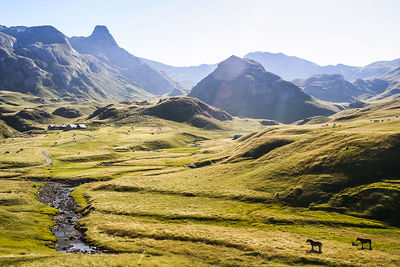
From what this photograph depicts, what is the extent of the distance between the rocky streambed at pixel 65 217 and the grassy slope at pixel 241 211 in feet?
8.62

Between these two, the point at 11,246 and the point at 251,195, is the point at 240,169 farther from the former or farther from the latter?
the point at 11,246

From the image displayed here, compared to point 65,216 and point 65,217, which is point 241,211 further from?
point 65,216

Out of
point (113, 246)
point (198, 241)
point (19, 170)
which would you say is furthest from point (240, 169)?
point (19, 170)

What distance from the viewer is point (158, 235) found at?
5612 centimetres

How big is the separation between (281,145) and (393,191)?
6064 cm

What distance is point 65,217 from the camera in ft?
235

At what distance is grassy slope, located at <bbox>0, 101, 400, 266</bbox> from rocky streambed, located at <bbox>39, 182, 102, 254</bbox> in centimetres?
263

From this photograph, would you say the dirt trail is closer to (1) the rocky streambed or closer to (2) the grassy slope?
(1) the rocky streambed

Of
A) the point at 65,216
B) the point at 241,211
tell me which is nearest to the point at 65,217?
the point at 65,216

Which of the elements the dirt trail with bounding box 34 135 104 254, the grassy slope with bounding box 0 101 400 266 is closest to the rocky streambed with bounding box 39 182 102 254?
the dirt trail with bounding box 34 135 104 254

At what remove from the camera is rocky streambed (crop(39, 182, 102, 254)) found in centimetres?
5319

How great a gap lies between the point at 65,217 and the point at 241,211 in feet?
162

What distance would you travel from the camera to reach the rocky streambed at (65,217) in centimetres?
5319

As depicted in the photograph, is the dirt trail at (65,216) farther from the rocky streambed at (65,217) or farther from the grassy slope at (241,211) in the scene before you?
the grassy slope at (241,211)
